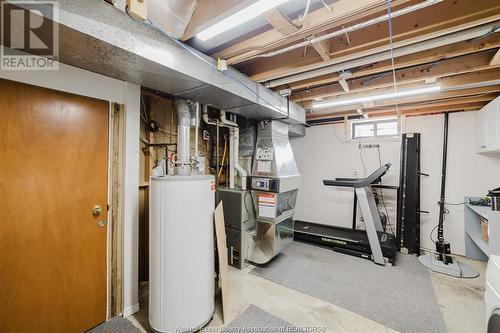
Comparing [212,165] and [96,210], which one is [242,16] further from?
[212,165]

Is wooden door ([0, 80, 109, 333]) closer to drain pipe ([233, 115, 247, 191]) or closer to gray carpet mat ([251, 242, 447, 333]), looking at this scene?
drain pipe ([233, 115, 247, 191])

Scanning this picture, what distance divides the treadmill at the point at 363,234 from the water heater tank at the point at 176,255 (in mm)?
2262

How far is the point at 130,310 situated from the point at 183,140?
167cm

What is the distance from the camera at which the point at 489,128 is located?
9.30 feet

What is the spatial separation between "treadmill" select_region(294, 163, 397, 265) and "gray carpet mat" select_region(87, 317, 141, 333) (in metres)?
2.84

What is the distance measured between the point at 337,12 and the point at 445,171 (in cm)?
355

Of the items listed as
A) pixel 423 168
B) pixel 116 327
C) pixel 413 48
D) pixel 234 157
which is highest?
pixel 413 48

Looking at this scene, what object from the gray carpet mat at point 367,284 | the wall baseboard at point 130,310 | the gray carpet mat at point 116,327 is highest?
the wall baseboard at point 130,310

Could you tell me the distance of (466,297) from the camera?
91.3 inches

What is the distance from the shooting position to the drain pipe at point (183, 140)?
211 centimetres

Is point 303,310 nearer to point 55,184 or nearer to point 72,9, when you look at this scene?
point 55,184

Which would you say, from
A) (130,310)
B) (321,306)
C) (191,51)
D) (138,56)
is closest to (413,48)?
(191,51)

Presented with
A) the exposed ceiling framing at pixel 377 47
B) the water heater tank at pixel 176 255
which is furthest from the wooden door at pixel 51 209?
the exposed ceiling framing at pixel 377 47

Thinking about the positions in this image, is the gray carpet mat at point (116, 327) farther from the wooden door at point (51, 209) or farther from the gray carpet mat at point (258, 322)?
the gray carpet mat at point (258, 322)
